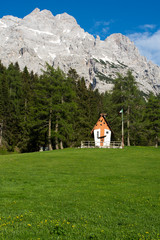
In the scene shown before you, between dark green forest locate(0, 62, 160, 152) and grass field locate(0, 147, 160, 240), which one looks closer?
grass field locate(0, 147, 160, 240)

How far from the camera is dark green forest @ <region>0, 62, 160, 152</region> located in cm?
4809

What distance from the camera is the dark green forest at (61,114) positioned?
48094 millimetres

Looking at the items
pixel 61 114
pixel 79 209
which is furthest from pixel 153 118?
pixel 79 209

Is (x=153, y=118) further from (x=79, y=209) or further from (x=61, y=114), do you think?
A: (x=79, y=209)

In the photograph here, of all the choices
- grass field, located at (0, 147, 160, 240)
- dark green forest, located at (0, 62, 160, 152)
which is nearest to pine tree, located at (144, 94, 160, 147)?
dark green forest, located at (0, 62, 160, 152)

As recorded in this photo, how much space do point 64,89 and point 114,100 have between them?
16512 millimetres

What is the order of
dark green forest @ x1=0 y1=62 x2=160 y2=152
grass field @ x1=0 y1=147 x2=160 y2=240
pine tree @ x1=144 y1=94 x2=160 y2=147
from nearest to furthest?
grass field @ x1=0 y1=147 x2=160 y2=240 → dark green forest @ x1=0 y1=62 x2=160 y2=152 → pine tree @ x1=144 y1=94 x2=160 y2=147

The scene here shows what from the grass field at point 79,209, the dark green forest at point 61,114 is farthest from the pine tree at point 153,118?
the grass field at point 79,209

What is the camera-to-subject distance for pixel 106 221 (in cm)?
764

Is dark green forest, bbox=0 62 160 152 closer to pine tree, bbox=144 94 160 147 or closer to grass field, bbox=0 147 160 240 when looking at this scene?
pine tree, bbox=144 94 160 147

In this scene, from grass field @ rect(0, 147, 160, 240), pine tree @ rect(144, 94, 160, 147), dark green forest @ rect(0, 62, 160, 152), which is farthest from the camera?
pine tree @ rect(144, 94, 160, 147)

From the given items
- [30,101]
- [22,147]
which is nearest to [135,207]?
[22,147]

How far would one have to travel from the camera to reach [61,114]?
47.9m

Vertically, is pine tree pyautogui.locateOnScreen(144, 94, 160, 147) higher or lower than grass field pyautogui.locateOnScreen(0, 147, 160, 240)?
higher
